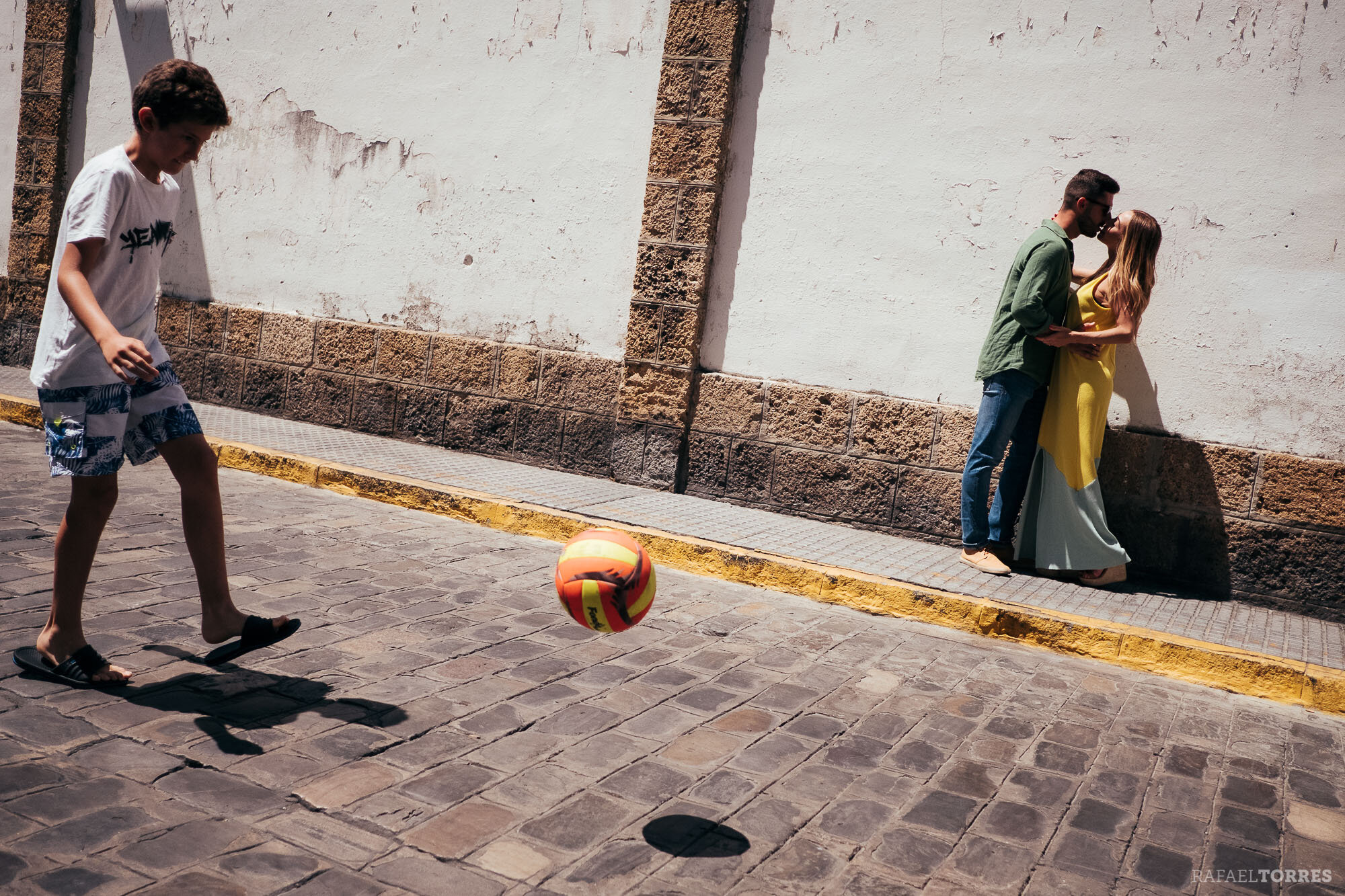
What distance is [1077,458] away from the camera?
600cm

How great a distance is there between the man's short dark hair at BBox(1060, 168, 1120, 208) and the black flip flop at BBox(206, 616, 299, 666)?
473 centimetres

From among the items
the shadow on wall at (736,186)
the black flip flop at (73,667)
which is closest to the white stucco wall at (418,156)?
the shadow on wall at (736,186)

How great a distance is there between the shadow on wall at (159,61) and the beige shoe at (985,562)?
6.90 m

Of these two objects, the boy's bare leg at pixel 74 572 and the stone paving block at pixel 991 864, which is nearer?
the stone paving block at pixel 991 864

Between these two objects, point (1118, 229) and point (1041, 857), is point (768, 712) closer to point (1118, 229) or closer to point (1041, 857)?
point (1041, 857)

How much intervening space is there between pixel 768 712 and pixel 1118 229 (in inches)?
→ 149

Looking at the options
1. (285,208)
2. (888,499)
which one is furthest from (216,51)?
(888,499)

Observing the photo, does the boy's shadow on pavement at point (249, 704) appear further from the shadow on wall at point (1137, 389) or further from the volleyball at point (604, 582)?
the shadow on wall at point (1137, 389)

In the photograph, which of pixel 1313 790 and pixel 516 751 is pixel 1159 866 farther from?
pixel 516 751

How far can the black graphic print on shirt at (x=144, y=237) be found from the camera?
11.1 ft

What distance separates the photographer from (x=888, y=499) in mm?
6883

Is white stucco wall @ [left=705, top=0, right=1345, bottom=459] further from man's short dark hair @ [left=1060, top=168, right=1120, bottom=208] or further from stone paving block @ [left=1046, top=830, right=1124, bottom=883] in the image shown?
stone paving block @ [left=1046, top=830, right=1124, bottom=883]

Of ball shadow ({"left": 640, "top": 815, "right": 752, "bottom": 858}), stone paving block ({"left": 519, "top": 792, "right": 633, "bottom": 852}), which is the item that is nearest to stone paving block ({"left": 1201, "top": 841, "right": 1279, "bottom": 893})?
ball shadow ({"left": 640, "top": 815, "right": 752, "bottom": 858})

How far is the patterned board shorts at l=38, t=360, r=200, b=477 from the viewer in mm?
3371
